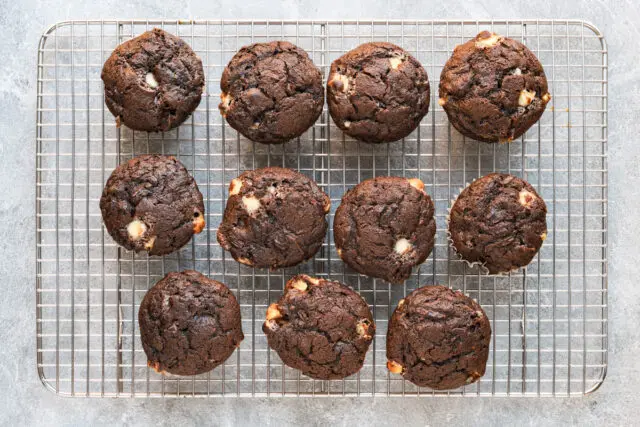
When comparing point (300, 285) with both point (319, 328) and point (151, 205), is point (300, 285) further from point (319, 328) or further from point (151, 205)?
point (151, 205)

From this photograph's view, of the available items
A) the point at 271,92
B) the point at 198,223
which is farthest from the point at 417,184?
the point at 198,223

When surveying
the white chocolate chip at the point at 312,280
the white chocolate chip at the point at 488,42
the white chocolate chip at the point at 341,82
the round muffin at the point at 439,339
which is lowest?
the round muffin at the point at 439,339

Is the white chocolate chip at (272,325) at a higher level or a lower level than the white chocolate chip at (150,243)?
lower

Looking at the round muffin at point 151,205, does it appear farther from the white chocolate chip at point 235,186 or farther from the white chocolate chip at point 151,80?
the white chocolate chip at point 151,80

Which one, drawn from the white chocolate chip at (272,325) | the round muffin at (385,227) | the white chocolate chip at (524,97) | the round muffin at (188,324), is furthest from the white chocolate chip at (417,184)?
the round muffin at (188,324)

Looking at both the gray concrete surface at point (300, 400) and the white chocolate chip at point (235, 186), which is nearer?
the white chocolate chip at point (235, 186)
